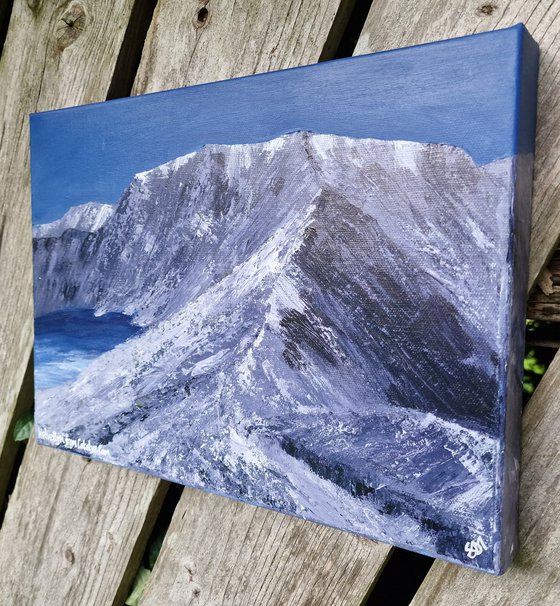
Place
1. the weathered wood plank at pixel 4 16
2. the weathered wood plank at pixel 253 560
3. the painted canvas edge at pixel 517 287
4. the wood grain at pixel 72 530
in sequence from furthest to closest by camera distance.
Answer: the weathered wood plank at pixel 4 16 < the wood grain at pixel 72 530 < the weathered wood plank at pixel 253 560 < the painted canvas edge at pixel 517 287

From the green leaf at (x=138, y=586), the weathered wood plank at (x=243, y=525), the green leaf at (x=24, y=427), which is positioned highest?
the weathered wood plank at (x=243, y=525)

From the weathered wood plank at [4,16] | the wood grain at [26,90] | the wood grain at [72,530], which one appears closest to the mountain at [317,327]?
the wood grain at [72,530]

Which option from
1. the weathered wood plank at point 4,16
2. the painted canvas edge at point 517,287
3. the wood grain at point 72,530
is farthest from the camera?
the weathered wood plank at point 4,16

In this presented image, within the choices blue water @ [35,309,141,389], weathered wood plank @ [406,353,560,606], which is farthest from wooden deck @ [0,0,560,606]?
blue water @ [35,309,141,389]

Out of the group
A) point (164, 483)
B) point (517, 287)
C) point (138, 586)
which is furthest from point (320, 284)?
point (138, 586)

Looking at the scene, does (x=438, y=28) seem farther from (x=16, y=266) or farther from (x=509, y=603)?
(x=16, y=266)

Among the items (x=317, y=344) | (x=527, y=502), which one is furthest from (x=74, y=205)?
(x=527, y=502)

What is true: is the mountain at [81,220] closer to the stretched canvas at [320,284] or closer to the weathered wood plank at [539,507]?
the stretched canvas at [320,284]
